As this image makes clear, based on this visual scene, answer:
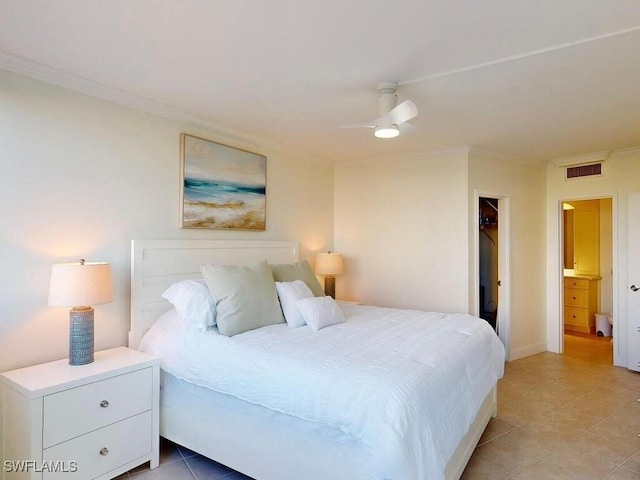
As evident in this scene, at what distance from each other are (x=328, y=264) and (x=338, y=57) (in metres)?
2.64

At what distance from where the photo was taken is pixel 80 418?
2098 mm

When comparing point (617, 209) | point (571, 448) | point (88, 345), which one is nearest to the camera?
point (88, 345)

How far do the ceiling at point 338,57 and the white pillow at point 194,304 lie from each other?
1.38 meters

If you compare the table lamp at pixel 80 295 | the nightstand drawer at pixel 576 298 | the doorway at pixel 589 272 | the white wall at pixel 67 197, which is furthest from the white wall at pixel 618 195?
the table lamp at pixel 80 295

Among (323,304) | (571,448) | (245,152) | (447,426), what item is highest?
(245,152)

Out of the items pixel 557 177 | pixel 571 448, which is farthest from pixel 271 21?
pixel 557 177

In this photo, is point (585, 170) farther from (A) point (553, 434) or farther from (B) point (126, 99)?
(B) point (126, 99)

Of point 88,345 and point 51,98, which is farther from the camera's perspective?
point 51,98

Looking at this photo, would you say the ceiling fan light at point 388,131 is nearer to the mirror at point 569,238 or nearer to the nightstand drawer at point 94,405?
the nightstand drawer at point 94,405

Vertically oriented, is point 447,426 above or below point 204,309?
below

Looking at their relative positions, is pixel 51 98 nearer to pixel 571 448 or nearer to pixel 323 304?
pixel 323 304

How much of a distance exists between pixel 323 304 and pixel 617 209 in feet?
12.4

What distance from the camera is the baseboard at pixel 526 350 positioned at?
4652 mm

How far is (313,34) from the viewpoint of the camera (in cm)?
196
